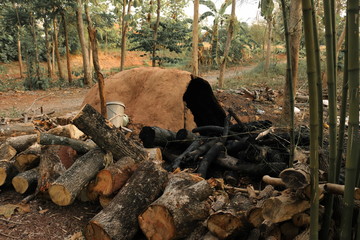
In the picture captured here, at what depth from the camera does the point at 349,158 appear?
4.82 feet

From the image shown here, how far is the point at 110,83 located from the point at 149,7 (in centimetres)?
1122

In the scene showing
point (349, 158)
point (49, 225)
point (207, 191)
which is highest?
point (349, 158)

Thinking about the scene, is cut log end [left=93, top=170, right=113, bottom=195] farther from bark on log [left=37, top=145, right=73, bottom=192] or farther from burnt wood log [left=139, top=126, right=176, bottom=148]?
burnt wood log [left=139, top=126, right=176, bottom=148]

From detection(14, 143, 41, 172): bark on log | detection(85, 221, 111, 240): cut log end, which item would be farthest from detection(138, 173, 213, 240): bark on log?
detection(14, 143, 41, 172): bark on log

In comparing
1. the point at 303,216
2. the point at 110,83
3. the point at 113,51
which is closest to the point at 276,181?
the point at 303,216

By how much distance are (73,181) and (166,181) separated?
924 mm

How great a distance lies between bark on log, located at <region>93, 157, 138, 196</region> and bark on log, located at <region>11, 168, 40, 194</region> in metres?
0.92

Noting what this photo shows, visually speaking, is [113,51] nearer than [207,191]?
No

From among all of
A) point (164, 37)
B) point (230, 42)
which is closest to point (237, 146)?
point (230, 42)

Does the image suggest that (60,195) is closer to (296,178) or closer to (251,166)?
(251,166)

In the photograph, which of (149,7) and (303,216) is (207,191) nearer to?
(303,216)

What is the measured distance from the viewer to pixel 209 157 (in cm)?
359

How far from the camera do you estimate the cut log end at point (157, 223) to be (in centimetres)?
227

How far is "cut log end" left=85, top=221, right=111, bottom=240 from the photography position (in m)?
2.32
